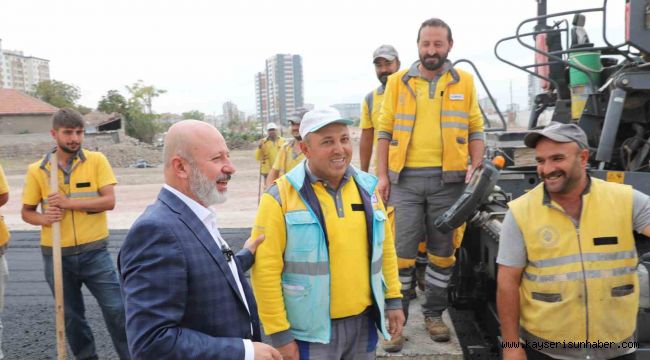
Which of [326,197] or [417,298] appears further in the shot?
[417,298]

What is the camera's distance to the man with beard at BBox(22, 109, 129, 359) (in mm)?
3805

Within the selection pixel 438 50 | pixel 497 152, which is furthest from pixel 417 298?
pixel 438 50

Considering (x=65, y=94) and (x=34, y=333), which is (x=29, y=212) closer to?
(x=34, y=333)

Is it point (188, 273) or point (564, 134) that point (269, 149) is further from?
point (188, 273)

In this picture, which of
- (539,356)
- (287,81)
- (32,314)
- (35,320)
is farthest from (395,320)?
(287,81)

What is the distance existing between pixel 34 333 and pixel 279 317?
352 cm

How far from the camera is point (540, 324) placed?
2424 millimetres

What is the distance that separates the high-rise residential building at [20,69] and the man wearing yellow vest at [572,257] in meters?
131

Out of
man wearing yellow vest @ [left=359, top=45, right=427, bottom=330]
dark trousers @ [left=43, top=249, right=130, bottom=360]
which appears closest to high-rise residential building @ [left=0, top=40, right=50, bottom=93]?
dark trousers @ [left=43, top=249, right=130, bottom=360]

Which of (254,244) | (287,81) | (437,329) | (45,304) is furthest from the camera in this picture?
(287,81)

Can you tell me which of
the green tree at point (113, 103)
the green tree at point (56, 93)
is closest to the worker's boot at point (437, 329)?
the green tree at point (113, 103)

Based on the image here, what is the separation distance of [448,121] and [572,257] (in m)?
1.38

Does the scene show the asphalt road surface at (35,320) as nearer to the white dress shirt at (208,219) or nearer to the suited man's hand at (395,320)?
the suited man's hand at (395,320)

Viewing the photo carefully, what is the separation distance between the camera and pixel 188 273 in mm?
1676
